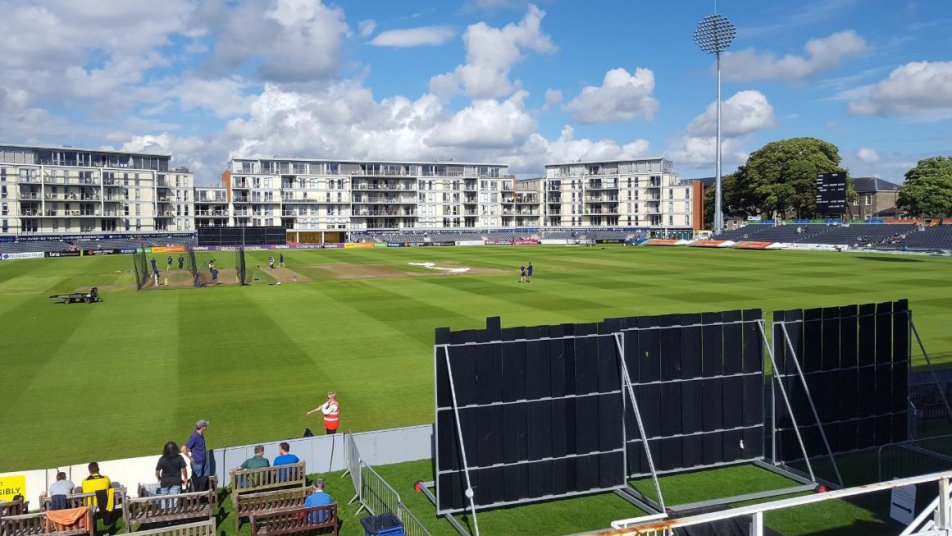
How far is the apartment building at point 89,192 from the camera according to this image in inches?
4166

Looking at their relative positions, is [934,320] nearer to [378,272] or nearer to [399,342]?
[399,342]

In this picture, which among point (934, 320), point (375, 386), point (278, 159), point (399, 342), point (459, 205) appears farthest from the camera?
point (459, 205)

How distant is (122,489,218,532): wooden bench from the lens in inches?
461

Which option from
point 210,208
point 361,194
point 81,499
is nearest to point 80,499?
point 81,499

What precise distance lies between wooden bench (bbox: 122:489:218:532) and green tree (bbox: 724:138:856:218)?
113 m

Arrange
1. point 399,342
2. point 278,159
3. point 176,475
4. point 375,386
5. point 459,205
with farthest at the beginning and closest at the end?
point 459,205, point 278,159, point 399,342, point 375,386, point 176,475

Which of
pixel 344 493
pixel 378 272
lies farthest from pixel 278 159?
pixel 344 493

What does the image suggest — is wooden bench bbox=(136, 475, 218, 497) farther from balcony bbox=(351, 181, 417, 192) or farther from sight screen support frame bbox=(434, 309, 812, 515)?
balcony bbox=(351, 181, 417, 192)

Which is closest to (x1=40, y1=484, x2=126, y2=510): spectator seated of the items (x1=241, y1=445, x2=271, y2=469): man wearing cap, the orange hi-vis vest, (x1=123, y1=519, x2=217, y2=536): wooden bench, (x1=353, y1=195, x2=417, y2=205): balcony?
(x1=123, y1=519, x2=217, y2=536): wooden bench

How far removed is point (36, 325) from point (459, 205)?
357 feet

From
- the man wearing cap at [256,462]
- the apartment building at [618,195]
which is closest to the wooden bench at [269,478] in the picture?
the man wearing cap at [256,462]

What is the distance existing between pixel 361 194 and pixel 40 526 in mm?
124032

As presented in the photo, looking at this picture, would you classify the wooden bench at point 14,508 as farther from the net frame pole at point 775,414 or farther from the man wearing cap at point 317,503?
the net frame pole at point 775,414

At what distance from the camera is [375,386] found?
22.4 metres
